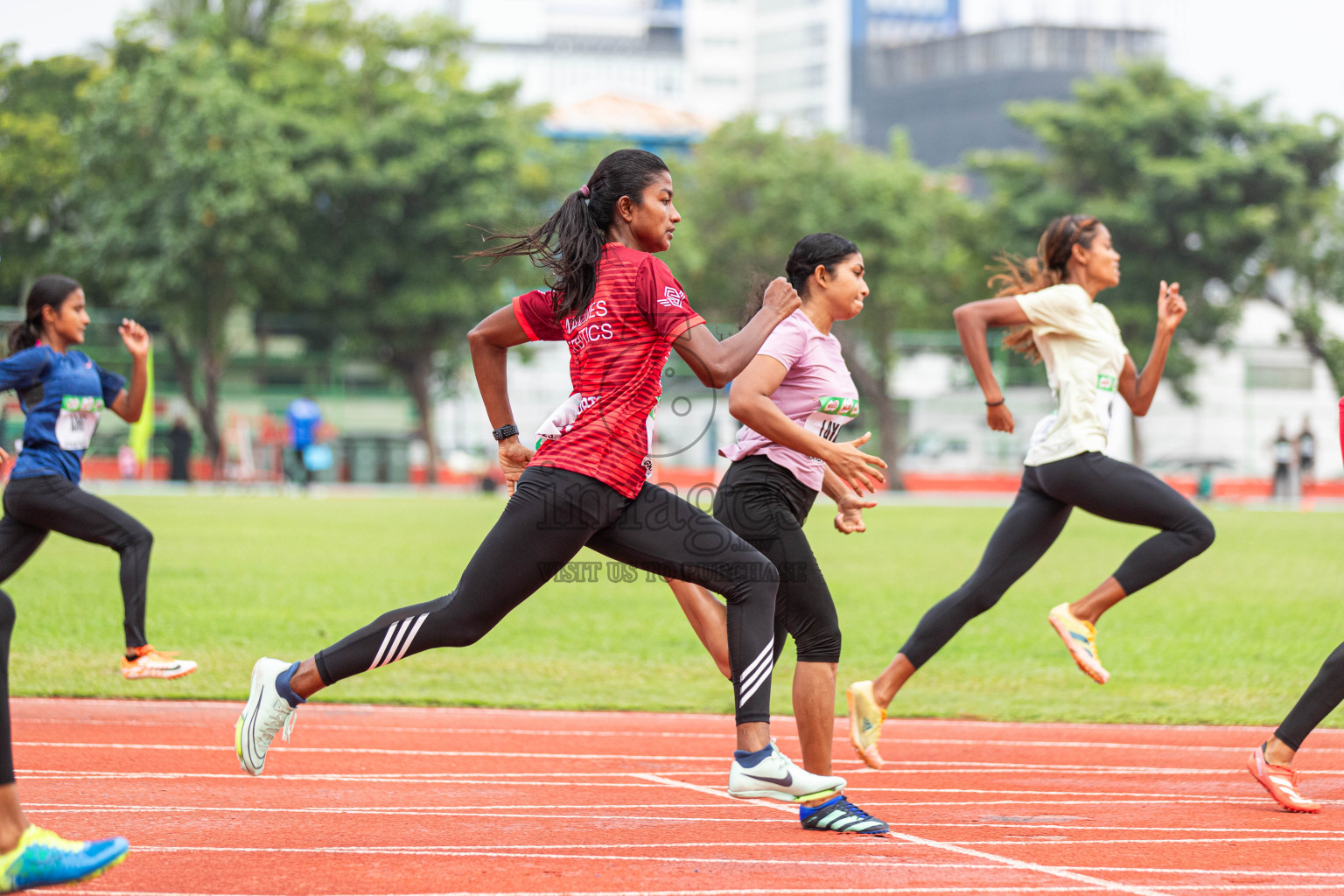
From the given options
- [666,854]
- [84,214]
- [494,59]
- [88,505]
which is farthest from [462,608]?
[494,59]

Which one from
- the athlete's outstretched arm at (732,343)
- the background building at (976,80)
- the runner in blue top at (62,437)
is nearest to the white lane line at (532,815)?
the athlete's outstretched arm at (732,343)

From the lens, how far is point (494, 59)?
12506cm

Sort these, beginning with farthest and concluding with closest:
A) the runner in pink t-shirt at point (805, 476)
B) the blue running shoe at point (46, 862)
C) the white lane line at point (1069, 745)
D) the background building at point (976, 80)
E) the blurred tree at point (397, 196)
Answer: the background building at point (976, 80), the blurred tree at point (397, 196), the white lane line at point (1069, 745), the runner in pink t-shirt at point (805, 476), the blue running shoe at point (46, 862)

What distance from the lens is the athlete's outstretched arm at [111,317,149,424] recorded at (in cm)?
712

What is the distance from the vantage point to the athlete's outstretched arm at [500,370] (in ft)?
15.9

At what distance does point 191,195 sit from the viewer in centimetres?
3775

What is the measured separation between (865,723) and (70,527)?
12.8 feet

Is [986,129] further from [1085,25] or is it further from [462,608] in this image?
[462,608]

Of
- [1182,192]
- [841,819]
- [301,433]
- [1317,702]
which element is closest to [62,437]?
[841,819]

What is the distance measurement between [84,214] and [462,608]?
40.2 metres

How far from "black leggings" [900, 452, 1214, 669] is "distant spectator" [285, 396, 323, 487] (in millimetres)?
30168

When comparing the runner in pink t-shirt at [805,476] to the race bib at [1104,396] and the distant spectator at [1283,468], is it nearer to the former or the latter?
the race bib at [1104,396]

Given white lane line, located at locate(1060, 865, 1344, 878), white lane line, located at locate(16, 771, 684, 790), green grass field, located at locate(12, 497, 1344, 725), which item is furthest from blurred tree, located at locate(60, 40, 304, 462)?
white lane line, located at locate(1060, 865, 1344, 878)

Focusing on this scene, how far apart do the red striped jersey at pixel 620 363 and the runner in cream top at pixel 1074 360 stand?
93.0 inches
